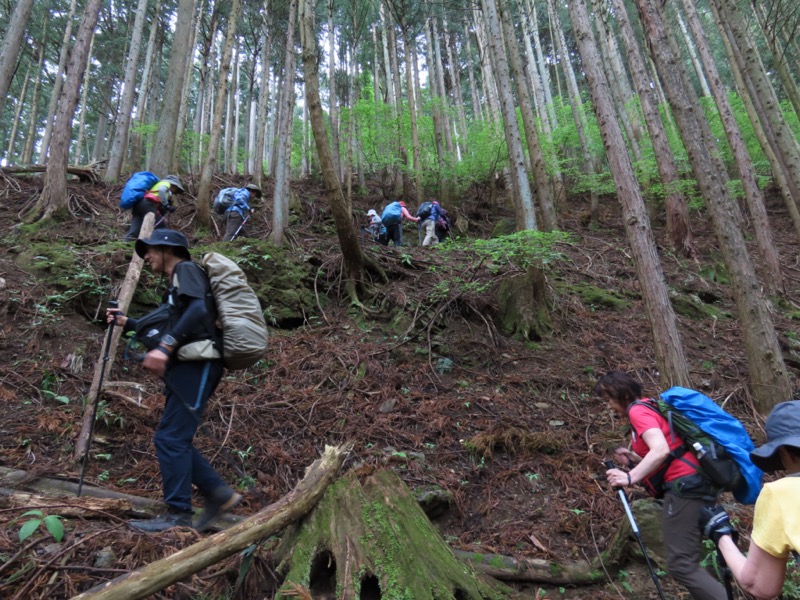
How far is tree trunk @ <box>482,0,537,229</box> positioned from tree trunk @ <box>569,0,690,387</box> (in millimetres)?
2110

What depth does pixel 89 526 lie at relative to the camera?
2.62 m

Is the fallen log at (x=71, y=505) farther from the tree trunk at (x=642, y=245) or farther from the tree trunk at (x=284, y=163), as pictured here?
the tree trunk at (x=284, y=163)

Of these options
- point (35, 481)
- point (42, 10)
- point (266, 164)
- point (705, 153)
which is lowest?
point (35, 481)

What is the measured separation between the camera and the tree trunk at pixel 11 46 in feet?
26.0

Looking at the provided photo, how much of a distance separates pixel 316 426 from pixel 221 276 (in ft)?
8.50

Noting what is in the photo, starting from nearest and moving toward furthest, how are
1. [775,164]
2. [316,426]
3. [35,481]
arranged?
[35,481]
[316,426]
[775,164]

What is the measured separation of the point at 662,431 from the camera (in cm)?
277

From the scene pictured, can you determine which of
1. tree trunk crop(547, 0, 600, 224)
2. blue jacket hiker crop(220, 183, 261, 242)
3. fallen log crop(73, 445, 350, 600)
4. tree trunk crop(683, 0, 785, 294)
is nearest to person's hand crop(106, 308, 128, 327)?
fallen log crop(73, 445, 350, 600)

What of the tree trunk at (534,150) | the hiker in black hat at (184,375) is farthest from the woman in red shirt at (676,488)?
the tree trunk at (534,150)

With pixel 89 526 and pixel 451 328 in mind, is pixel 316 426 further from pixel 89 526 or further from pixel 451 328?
pixel 451 328

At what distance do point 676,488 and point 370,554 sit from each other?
202cm

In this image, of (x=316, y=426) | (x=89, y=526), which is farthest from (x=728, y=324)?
(x=89, y=526)

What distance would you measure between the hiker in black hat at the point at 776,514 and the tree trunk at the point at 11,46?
39.2 feet

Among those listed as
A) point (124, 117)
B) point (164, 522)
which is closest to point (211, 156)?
point (124, 117)
